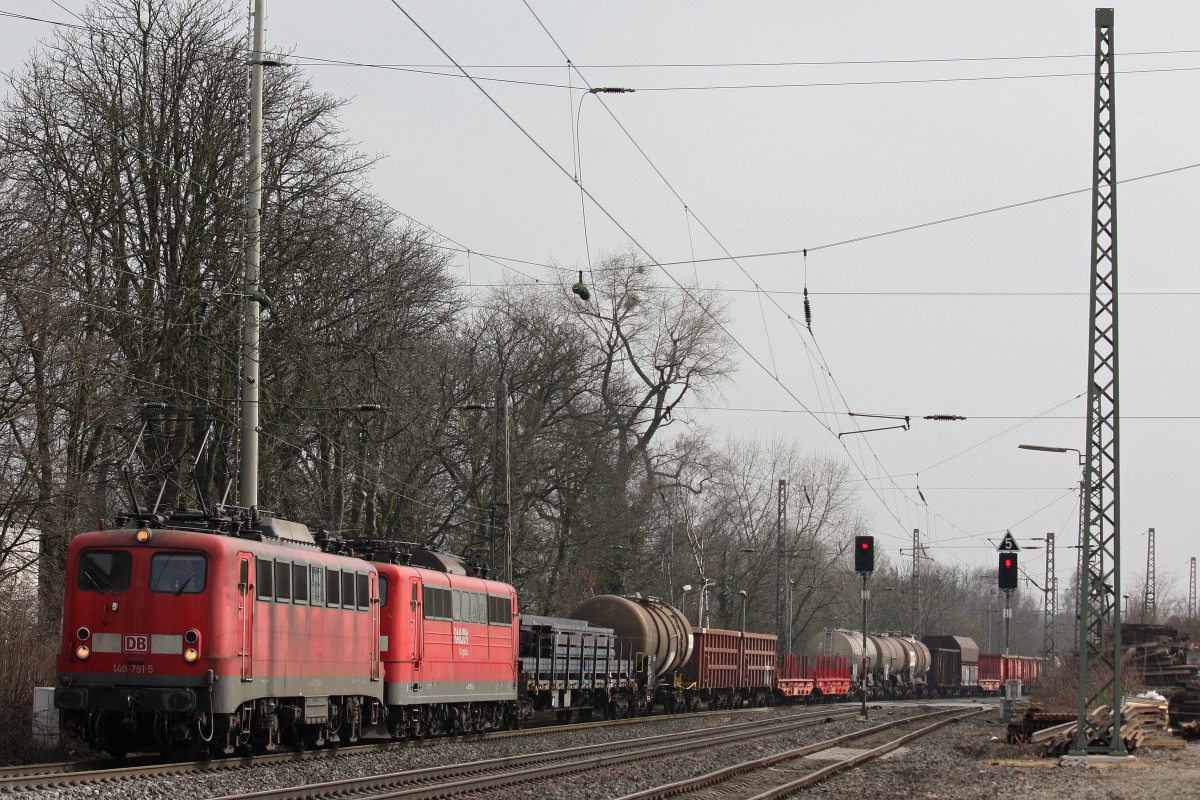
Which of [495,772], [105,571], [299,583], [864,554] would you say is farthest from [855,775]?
[864,554]

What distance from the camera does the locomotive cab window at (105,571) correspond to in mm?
17562

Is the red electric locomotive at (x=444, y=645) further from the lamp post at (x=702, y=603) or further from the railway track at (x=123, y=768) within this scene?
the lamp post at (x=702, y=603)

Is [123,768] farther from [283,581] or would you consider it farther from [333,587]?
[333,587]

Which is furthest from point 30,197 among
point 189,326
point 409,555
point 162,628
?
point 162,628

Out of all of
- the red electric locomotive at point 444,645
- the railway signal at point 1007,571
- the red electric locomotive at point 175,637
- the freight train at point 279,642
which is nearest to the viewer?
the red electric locomotive at point 175,637

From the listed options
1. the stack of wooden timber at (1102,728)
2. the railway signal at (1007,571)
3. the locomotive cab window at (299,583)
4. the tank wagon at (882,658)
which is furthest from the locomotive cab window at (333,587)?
the tank wagon at (882,658)

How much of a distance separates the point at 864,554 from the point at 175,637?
20.1m

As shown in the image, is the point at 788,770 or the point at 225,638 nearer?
the point at 225,638

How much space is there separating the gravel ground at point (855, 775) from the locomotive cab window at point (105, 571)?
8.87 ft

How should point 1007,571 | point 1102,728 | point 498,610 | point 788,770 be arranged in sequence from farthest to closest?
point 1007,571 → point 498,610 → point 1102,728 → point 788,770

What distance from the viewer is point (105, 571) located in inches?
695

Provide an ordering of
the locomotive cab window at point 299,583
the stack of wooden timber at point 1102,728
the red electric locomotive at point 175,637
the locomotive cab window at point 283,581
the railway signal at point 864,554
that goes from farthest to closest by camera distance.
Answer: the railway signal at point 864,554 < the stack of wooden timber at point 1102,728 < the locomotive cab window at point 299,583 < the locomotive cab window at point 283,581 < the red electric locomotive at point 175,637

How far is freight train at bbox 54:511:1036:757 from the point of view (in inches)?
680

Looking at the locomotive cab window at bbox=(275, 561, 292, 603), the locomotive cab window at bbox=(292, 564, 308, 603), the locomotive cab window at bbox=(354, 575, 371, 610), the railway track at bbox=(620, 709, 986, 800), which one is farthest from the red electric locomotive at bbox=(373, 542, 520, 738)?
the railway track at bbox=(620, 709, 986, 800)
